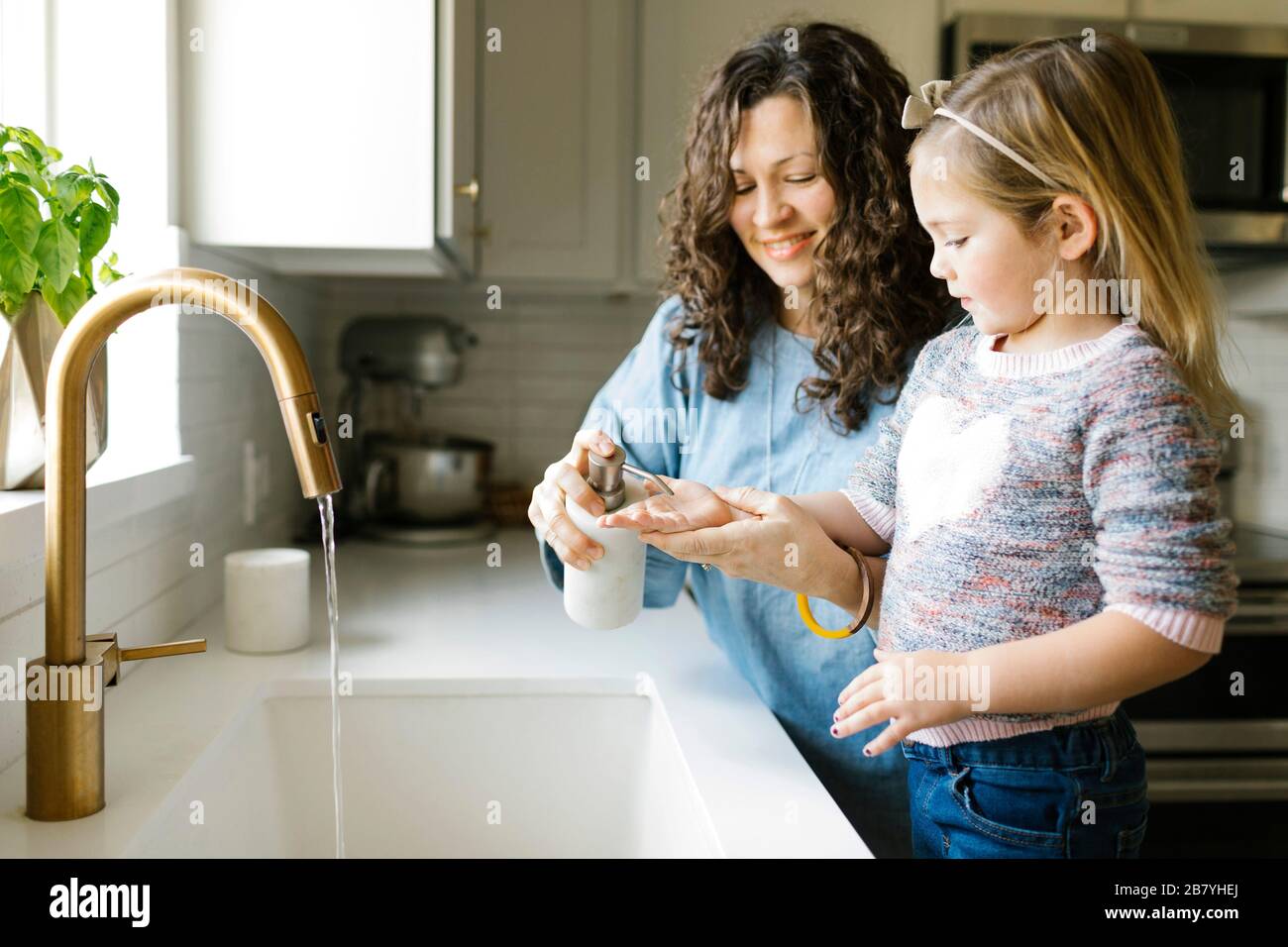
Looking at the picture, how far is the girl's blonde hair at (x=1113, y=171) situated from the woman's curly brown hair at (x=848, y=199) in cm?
31

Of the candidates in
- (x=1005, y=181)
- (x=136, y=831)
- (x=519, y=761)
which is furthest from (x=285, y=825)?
(x=1005, y=181)

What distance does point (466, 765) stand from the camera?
125 centimetres

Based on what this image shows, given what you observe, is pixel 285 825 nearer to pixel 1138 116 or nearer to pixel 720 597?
pixel 720 597

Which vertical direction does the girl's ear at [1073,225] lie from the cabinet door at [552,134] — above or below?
below

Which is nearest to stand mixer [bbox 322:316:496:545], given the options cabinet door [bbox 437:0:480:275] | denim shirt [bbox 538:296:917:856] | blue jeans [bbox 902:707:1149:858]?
cabinet door [bbox 437:0:480:275]

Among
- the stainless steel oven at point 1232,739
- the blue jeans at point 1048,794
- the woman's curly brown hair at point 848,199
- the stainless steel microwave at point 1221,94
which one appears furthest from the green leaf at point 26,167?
the stainless steel oven at point 1232,739

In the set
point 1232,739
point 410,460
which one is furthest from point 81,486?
point 1232,739

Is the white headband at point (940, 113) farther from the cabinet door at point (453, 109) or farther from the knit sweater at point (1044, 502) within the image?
the cabinet door at point (453, 109)

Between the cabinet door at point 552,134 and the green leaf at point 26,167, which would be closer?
the green leaf at point 26,167

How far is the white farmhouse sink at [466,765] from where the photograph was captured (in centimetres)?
118

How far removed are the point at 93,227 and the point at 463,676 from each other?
0.60 metres

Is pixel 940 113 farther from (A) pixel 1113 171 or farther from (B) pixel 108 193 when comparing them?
(B) pixel 108 193
